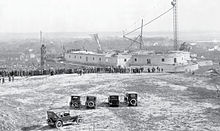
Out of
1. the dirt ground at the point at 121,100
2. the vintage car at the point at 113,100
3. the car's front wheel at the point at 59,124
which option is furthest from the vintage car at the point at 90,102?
the car's front wheel at the point at 59,124

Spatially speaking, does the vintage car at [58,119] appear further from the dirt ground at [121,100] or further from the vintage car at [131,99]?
the vintage car at [131,99]

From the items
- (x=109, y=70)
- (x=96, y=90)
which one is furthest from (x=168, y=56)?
(x=96, y=90)

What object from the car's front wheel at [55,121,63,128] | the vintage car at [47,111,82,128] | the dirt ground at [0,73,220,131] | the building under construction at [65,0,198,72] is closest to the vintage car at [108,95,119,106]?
the dirt ground at [0,73,220,131]

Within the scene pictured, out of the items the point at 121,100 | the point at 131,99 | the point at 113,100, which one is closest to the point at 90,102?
the point at 113,100

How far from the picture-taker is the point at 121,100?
27.7 metres

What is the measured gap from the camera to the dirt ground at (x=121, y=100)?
20.1m

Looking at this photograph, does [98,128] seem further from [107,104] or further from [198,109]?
[198,109]

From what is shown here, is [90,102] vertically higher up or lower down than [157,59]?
lower down

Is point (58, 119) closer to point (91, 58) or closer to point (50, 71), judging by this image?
point (50, 71)

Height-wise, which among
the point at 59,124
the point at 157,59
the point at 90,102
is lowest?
the point at 59,124

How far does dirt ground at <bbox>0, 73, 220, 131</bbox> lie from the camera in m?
20.1

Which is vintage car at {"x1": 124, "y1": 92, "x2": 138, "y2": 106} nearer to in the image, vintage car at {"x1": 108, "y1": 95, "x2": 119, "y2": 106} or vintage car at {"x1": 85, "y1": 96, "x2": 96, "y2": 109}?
vintage car at {"x1": 108, "y1": 95, "x2": 119, "y2": 106}

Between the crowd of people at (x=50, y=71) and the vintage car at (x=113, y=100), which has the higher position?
the crowd of people at (x=50, y=71)

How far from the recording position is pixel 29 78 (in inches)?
1486
